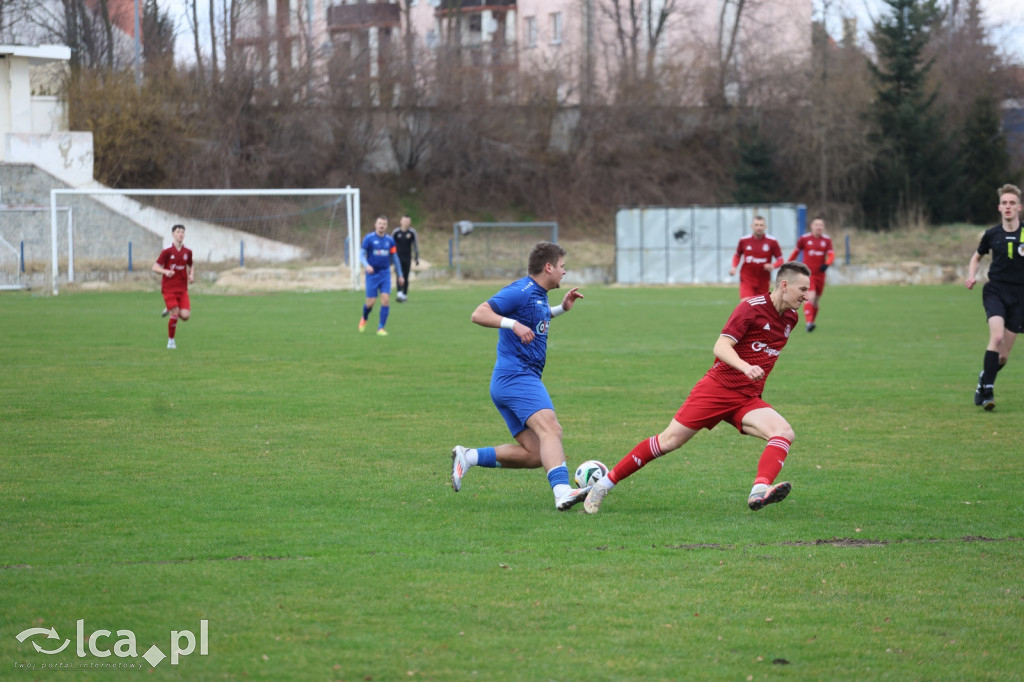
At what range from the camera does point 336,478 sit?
25.3ft

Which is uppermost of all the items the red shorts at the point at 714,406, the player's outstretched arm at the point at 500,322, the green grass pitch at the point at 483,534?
the player's outstretched arm at the point at 500,322

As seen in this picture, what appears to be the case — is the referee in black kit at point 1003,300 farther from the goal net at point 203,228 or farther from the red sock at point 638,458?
the goal net at point 203,228

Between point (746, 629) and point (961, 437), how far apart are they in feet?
19.1

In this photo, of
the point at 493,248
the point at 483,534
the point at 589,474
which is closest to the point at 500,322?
the point at 589,474

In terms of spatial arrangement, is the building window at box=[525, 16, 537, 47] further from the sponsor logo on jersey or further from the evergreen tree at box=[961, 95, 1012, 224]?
the sponsor logo on jersey

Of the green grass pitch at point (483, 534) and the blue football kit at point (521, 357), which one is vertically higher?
the blue football kit at point (521, 357)

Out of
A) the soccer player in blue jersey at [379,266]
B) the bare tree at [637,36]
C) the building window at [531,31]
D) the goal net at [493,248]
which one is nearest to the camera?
the soccer player in blue jersey at [379,266]

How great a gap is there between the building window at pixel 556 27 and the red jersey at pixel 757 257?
4331 cm

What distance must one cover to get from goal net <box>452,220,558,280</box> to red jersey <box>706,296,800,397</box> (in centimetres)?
3443

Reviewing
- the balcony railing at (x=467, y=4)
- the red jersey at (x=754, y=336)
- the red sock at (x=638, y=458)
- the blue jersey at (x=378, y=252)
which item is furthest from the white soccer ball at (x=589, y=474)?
the balcony railing at (x=467, y=4)

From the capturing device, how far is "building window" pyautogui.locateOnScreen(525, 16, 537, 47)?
6072 centimetres

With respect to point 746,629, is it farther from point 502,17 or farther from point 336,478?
point 502,17

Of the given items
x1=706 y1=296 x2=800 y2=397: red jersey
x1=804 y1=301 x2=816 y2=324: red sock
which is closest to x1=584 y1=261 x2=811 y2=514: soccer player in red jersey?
x1=706 y1=296 x2=800 y2=397: red jersey

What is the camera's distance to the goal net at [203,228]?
3419 cm
